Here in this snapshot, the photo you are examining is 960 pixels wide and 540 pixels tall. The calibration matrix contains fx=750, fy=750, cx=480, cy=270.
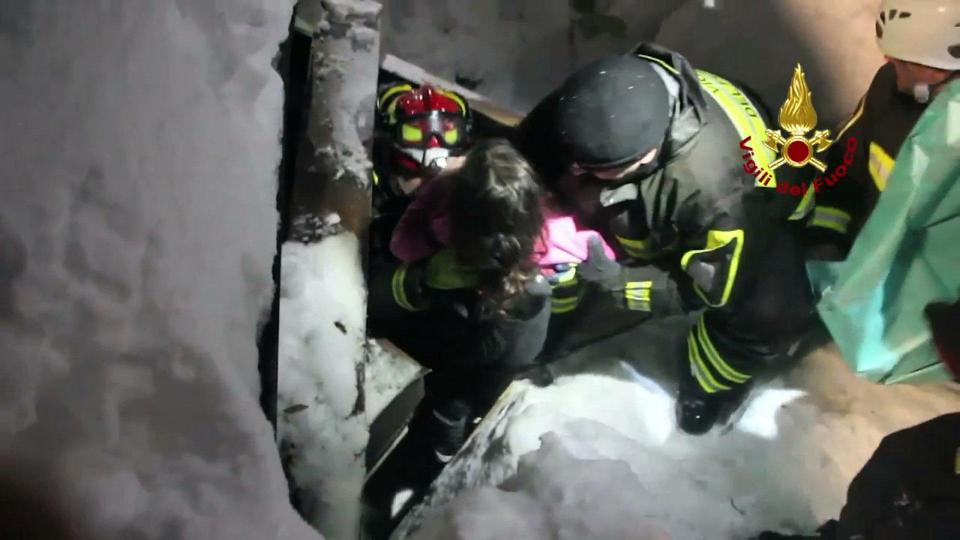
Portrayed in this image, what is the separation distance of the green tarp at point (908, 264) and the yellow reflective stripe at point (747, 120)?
11cm

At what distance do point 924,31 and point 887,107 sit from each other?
83 millimetres

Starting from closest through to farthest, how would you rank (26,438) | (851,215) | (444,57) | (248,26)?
(26,438)
(248,26)
(851,215)
(444,57)

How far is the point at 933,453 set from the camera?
501mm

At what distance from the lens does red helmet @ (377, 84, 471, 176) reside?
69 centimetres

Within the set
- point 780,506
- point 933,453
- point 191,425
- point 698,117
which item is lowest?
point 780,506

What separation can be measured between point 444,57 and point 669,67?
338 millimetres

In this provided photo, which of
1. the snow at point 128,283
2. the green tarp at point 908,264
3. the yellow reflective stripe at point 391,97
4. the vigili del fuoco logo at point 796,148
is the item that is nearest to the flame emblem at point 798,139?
the vigili del fuoco logo at point 796,148

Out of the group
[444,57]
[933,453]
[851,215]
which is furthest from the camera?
[444,57]

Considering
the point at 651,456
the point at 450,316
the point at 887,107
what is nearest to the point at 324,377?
the point at 450,316

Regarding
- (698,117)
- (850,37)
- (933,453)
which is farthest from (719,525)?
(850,37)

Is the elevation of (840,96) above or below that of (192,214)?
below

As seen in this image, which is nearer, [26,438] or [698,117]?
[26,438]

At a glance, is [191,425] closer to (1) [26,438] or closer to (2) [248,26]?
(1) [26,438]

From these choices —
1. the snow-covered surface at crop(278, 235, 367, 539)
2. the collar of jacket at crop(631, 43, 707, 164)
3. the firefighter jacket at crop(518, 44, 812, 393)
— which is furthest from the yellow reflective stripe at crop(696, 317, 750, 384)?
the snow-covered surface at crop(278, 235, 367, 539)
